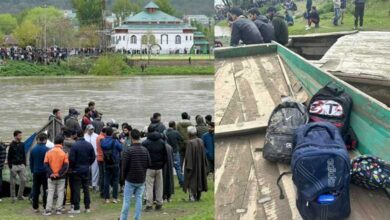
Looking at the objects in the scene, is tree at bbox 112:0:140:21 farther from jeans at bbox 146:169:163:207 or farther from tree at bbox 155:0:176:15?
jeans at bbox 146:169:163:207

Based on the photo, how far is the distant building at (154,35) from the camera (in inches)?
3361

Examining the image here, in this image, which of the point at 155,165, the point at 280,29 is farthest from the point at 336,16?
the point at 155,165

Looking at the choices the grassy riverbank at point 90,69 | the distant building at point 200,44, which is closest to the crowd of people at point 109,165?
the grassy riverbank at point 90,69

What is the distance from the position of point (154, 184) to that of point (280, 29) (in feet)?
8.09

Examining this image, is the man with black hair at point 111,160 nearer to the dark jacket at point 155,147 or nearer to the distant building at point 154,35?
the dark jacket at point 155,147

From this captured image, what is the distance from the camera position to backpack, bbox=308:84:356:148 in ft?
15.5

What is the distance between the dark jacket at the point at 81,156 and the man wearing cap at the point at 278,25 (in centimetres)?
266

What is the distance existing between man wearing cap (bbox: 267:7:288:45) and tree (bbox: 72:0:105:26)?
79.6 meters

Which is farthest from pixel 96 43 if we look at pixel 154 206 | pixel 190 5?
pixel 190 5

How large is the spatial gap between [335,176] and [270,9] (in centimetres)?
473

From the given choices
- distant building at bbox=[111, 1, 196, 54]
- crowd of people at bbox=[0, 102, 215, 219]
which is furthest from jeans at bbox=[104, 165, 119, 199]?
distant building at bbox=[111, 1, 196, 54]

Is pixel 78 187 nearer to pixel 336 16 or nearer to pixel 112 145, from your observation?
pixel 112 145

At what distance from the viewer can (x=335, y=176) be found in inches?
147

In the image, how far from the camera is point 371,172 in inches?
159
